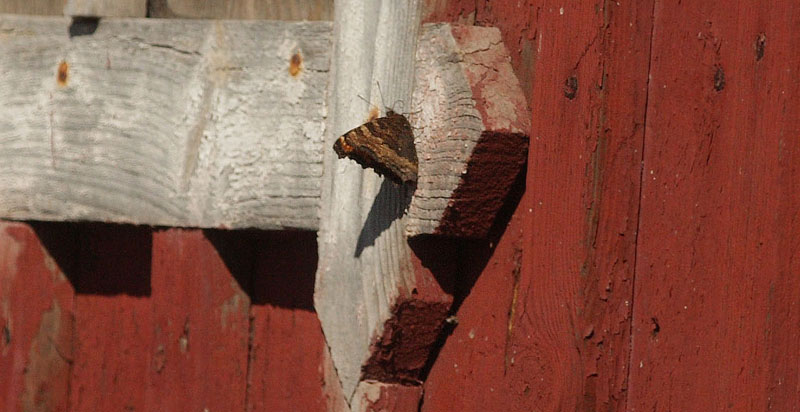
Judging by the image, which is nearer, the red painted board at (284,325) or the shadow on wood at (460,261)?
the shadow on wood at (460,261)

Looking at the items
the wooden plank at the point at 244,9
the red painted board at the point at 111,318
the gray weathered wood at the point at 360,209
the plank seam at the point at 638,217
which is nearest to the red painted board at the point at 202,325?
the red painted board at the point at 111,318

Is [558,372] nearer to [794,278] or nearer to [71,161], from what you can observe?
[794,278]

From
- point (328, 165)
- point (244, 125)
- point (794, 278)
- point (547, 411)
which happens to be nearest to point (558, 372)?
point (547, 411)

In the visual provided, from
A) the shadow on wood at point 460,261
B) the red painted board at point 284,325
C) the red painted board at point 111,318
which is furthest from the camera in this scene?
the red painted board at point 111,318

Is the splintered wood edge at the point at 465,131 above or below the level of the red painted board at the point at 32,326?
above

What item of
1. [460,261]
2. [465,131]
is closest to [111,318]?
[460,261]

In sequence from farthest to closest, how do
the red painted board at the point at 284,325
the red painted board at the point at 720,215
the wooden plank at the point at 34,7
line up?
the wooden plank at the point at 34,7 → the red painted board at the point at 284,325 → the red painted board at the point at 720,215

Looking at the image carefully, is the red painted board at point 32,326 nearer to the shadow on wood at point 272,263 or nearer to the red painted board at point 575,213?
the shadow on wood at point 272,263

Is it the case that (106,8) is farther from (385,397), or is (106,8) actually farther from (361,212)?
(385,397)
